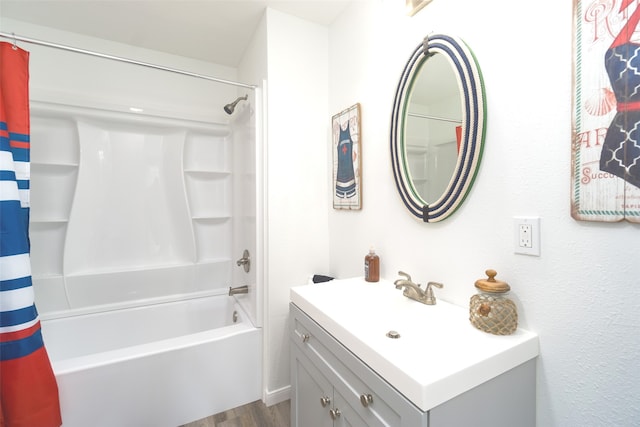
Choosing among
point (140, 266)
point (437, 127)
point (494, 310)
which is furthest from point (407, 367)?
point (140, 266)

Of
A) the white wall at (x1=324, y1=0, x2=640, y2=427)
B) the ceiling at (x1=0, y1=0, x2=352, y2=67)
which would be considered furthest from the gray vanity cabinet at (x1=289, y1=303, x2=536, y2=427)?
the ceiling at (x1=0, y1=0, x2=352, y2=67)

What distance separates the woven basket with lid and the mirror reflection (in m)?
0.39

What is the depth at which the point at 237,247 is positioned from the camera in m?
2.32

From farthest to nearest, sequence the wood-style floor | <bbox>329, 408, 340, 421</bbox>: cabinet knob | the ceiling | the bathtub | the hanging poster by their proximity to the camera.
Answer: the ceiling, the wood-style floor, the bathtub, <bbox>329, 408, 340, 421</bbox>: cabinet knob, the hanging poster

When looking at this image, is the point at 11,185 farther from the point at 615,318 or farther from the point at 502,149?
the point at 615,318

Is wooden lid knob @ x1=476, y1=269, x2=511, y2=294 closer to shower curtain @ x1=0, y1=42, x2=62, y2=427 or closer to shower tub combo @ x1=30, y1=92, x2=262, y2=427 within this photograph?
shower tub combo @ x1=30, y1=92, x2=262, y2=427

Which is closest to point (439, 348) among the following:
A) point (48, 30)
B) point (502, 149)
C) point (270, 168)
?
point (502, 149)

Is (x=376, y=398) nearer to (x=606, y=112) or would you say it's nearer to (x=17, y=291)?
(x=606, y=112)

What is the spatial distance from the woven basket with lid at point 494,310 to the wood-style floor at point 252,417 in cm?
128

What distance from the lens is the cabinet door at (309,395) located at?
0.98m

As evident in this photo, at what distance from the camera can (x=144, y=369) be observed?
1.41 metres

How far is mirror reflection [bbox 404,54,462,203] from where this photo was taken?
3.41ft

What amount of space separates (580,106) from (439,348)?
0.75 metres

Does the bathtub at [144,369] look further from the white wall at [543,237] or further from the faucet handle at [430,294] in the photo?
the white wall at [543,237]
